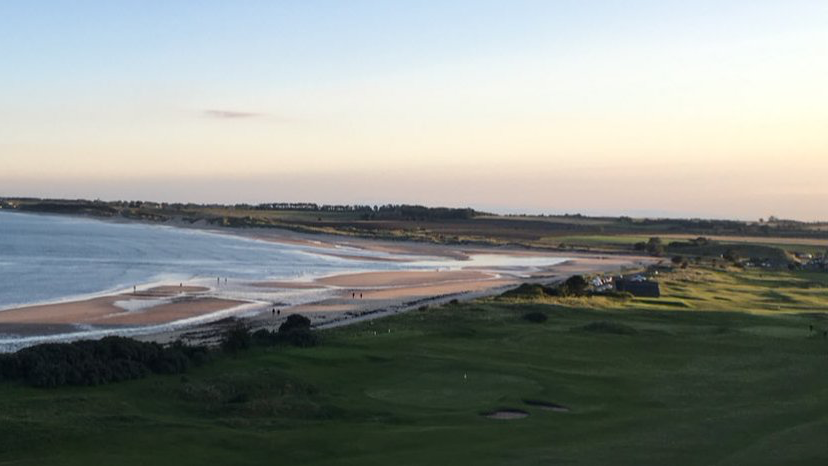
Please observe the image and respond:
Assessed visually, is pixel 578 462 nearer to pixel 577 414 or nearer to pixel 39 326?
pixel 577 414

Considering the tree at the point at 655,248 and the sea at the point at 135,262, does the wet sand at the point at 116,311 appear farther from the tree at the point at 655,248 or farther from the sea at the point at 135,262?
the tree at the point at 655,248

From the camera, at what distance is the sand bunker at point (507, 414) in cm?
2353

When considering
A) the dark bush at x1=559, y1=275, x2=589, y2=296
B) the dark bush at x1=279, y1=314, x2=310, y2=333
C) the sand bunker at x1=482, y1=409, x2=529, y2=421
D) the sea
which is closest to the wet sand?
the sea

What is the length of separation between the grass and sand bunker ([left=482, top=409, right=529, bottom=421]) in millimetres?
354

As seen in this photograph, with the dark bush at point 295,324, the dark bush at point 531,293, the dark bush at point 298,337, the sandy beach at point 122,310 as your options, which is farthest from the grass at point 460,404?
the dark bush at point 531,293

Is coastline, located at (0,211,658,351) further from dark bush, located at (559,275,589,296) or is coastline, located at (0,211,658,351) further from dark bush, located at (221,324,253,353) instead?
dark bush, located at (221,324,253,353)

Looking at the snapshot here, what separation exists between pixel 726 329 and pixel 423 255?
72.7 meters

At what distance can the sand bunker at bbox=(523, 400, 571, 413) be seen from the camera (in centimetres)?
2467

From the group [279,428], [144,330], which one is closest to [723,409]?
[279,428]

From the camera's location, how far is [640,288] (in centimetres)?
6319

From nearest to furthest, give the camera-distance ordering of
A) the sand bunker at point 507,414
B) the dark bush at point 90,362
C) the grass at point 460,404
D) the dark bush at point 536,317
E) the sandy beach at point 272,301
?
the grass at point 460,404, the sand bunker at point 507,414, the dark bush at point 90,362, the dark bush at point 536,317, the sandy beach at point 272,301

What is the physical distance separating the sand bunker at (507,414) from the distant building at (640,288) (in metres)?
Answer: 39.2

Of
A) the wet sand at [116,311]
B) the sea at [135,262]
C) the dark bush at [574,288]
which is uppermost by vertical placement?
the dark bush at [574,288]

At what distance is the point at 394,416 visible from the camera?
23.0 m
